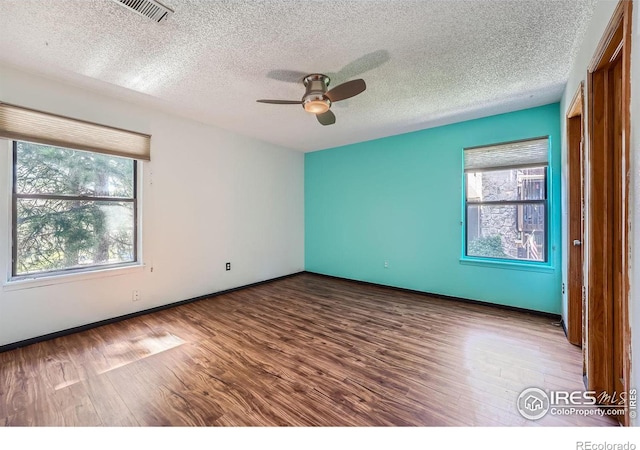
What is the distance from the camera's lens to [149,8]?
167 cm

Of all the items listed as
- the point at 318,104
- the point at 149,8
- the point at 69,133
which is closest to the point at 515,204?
the point at 318,104

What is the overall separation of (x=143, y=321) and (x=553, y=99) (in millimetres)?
5342

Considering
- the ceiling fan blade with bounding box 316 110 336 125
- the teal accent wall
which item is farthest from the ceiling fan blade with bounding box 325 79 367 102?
the teal accent wall

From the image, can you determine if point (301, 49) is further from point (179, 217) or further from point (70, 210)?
point (70, 210)

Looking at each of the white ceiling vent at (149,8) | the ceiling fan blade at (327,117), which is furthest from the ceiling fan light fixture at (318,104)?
the white ceiling vent at (149,8)

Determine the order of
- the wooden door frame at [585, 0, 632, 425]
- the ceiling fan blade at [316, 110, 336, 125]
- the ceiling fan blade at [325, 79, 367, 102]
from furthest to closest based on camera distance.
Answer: the ceiling fan blade at [316, 110, 336, 125]
the ceiling fan blade at [325, 79, 367, 102]
the wooden door frame at [585, 0, 632, 425]

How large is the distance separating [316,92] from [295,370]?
92.5 inches

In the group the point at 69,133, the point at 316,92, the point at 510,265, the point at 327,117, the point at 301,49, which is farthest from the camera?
the point at 510,265

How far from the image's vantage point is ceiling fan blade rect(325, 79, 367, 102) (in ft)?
7.13

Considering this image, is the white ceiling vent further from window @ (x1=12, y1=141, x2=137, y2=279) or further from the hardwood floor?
the hardwood floor

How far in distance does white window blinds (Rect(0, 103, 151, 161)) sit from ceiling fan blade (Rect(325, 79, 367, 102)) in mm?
2387

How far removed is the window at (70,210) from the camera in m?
2.51

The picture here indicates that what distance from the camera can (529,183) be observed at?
330cm

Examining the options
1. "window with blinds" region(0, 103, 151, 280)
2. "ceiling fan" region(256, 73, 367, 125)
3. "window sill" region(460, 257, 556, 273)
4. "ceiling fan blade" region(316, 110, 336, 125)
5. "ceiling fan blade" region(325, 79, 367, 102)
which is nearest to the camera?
"ceiling fan blade" region(325, 79, 367, 102)
